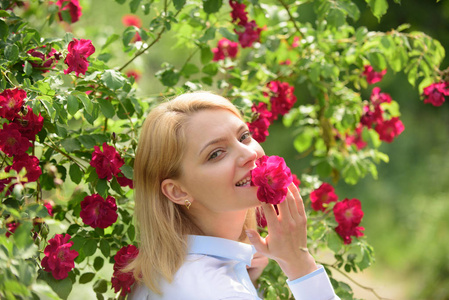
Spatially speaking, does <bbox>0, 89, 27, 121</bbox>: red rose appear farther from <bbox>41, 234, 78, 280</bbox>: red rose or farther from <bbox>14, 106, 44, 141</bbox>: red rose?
<bbox>41, 234, 78, 280</bbox>: red rose

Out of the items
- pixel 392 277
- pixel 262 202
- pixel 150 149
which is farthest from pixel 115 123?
pixel 392 277

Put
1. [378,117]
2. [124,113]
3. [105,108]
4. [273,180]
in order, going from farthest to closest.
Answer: [378,117], [124,113], [105,108], [273,180]

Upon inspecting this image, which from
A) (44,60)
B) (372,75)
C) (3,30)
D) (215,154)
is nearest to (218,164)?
(215,154)

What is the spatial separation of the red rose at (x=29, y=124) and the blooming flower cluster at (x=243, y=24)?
850 millimetres

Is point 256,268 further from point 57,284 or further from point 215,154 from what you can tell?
point 57,284

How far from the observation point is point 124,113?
1.75 metres

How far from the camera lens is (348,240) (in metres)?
1.80

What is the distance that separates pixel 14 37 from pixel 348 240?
1196 mm

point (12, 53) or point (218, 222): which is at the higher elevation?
point (12, 53)

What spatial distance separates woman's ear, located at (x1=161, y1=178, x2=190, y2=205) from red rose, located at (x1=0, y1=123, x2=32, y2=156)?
37cm

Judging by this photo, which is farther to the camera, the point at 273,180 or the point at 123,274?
the point at 123,274

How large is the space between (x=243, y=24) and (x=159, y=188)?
79 cm

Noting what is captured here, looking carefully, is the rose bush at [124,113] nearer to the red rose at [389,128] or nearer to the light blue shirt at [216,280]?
the red rose at [389,128]

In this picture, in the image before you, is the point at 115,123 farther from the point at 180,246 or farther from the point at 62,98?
the point at 180,246
